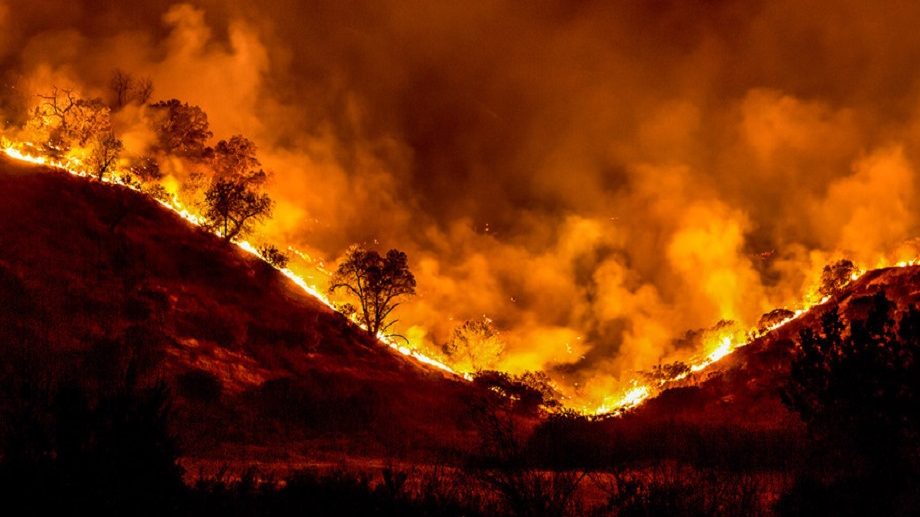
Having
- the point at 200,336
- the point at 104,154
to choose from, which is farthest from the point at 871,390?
the point at 104,154

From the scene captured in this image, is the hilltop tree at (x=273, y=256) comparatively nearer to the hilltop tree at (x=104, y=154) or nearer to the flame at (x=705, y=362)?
the hilltop tree at (x=104, y=154)

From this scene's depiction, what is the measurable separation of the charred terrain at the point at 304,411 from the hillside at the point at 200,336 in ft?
0.38

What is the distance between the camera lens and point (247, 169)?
4644 cm

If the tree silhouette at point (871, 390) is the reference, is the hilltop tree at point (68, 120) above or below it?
above

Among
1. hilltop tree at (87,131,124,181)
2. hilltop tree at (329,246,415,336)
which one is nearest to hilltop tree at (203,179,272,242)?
hilltop tree at (87,131,124,181)

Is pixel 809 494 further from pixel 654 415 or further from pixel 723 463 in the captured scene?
pixel 654 415

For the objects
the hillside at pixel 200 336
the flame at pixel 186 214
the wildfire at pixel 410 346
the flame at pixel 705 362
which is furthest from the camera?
the flame at pixel 705 362

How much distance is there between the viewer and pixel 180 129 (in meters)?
45.7

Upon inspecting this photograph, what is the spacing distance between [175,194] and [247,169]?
6204mm

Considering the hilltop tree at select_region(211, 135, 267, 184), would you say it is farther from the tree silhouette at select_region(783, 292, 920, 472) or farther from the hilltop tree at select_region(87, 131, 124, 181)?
the tree silhouette at select_region(783, 292, 920, 472)

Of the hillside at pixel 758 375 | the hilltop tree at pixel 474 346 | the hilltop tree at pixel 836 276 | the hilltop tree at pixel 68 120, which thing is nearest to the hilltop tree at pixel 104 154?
the hilltop tree at pixel 68 120

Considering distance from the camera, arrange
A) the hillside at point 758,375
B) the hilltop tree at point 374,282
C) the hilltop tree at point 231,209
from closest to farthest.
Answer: the hillside at point 758,375 → the hilltop tree at point 231,209 → the hilltop tree at point 374,282

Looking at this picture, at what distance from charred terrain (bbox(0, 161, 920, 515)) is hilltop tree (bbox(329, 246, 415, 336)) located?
4593 mm

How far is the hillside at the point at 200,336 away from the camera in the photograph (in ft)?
72.9
